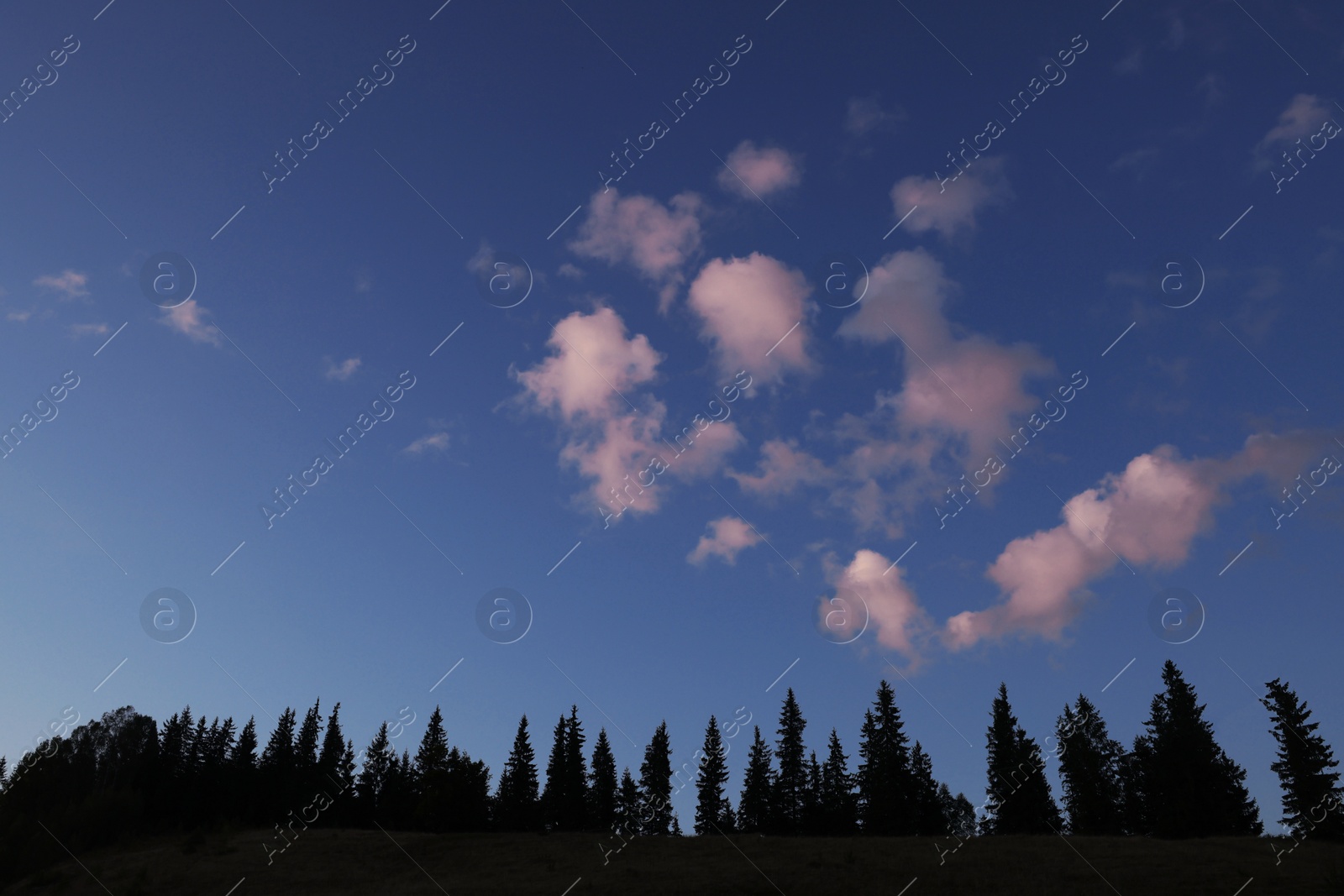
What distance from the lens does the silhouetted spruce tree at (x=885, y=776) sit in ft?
215

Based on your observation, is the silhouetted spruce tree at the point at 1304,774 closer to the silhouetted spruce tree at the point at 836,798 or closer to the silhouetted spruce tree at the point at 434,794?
the silhouetted spruce tree at the point at 836,798

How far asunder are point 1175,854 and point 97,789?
93.9 metres

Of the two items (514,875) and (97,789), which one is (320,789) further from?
(514,875)

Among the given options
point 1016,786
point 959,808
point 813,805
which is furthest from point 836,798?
point 959,808

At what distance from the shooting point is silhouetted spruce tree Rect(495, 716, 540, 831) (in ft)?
269

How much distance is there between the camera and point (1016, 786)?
2596 inches

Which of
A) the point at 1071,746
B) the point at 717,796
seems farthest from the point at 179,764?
the point at 1071,746

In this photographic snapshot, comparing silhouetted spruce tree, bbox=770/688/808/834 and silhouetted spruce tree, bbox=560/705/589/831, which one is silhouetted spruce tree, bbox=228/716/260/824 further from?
silhouetted spruce tree, bbox=770/688/808/834

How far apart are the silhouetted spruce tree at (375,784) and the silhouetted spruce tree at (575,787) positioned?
19969 millimetres

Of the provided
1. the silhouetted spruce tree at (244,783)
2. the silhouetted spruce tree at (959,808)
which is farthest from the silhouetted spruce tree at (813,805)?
the silhouetted spruce tree at (244,783)

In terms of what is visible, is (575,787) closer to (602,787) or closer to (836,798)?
(602,787)

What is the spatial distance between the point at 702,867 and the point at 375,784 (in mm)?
63577

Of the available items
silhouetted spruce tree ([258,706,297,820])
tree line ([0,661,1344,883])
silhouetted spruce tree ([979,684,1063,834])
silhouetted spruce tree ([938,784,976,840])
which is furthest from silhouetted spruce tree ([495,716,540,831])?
silhouetted spruce tree ([938,784,976,840])

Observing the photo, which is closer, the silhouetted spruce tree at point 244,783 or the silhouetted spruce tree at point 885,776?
the silhouetted spruce tree at point 885,776
